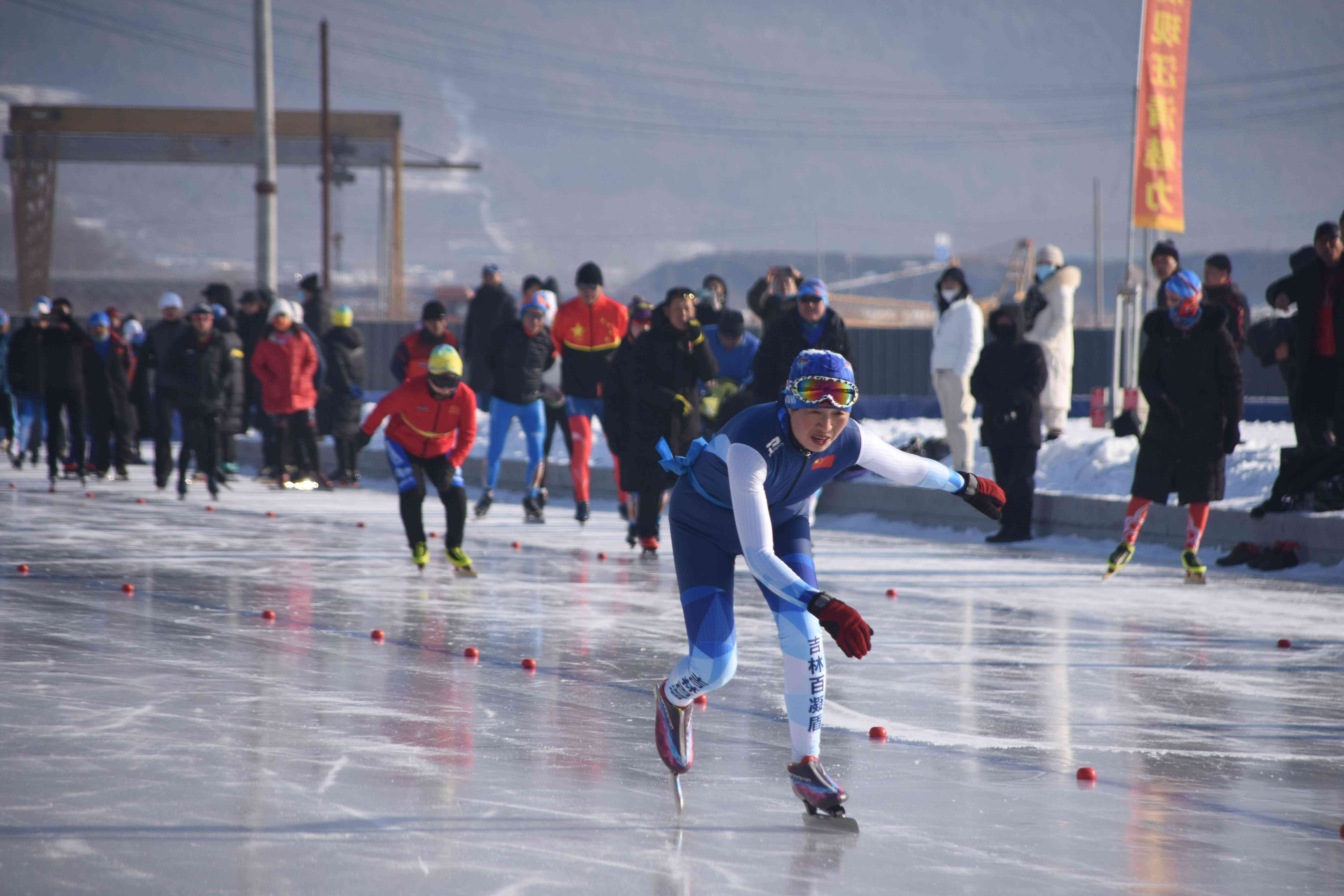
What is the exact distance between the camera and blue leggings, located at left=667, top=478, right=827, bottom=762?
4699 millimetres

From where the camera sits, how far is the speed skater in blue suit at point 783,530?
4.59 meters

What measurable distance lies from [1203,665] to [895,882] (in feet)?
12.7

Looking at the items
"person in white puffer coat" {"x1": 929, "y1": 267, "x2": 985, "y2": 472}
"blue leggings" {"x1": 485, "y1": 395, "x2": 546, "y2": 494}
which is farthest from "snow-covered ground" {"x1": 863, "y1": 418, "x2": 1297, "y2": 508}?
"blue leggings" {"x1": 485, "y1": 395, "x2": 546, "y2": 494}

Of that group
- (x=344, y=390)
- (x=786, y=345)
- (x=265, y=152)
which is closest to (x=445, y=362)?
(x=786, y=345)

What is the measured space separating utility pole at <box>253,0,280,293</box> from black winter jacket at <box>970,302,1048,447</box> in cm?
1170

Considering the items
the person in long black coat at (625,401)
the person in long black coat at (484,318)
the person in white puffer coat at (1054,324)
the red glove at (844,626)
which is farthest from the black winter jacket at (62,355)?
the red glove at (844,626)

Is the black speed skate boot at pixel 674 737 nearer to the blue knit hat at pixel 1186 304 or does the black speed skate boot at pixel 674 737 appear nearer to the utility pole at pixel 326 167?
the blue knit hat at pixel 1186 304

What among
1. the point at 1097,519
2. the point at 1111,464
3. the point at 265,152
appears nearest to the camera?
the point at 1097,519

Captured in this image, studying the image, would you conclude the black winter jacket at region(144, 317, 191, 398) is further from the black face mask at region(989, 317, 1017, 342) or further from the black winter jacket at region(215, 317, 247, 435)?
the black face mask at region(989, 317, 1017, 342)

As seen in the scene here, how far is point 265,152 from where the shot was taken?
2078 cm

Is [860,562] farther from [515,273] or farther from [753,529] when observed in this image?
[515,273]

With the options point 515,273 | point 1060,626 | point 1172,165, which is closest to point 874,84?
point 515,273

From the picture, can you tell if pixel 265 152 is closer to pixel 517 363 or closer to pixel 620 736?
pixel 517 363

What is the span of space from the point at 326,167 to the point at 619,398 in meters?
22.4
